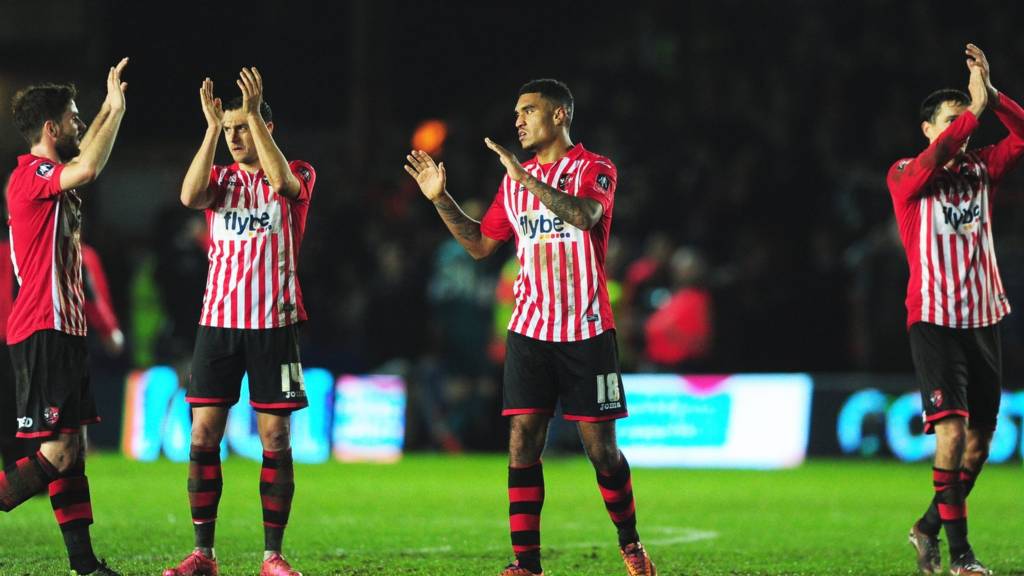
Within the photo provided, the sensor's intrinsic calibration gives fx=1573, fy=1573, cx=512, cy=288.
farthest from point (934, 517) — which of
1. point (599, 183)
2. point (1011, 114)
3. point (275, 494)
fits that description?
point (275, 494)

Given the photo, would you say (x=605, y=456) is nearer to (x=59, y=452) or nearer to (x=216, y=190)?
(x=216, y=190)

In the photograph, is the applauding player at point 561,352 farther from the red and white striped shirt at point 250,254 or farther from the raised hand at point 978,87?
the raised hand at point 978,87

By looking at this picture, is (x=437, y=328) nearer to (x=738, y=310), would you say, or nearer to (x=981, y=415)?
(x=738, y=310)

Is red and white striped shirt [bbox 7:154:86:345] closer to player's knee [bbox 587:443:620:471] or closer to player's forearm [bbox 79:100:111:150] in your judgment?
player's forearm [bbox 79:100:111:150]

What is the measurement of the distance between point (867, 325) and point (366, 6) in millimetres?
9238

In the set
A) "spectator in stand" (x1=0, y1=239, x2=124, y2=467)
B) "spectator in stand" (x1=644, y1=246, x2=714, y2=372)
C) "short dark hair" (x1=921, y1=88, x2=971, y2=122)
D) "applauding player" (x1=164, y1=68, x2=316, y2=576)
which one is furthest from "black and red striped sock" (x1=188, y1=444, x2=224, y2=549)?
"spectator in stand" (x1=644, y1=246, x2=714, y2=372)

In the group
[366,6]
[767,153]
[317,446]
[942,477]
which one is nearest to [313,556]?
[942,477]

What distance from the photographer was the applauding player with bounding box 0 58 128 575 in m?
7.21

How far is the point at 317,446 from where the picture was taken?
17.0 meters

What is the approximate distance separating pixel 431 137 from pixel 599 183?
14804 mm

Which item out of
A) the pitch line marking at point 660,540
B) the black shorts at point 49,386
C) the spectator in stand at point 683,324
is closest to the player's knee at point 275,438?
the black shorts at point 49,386

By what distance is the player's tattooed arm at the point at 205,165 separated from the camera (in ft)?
23.7

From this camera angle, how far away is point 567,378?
732 cm

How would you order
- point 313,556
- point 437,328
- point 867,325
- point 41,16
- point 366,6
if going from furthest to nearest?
1. point 41,16
2. point 366,6
3. point 437,328
4. point 867,325
5. point 313,556
